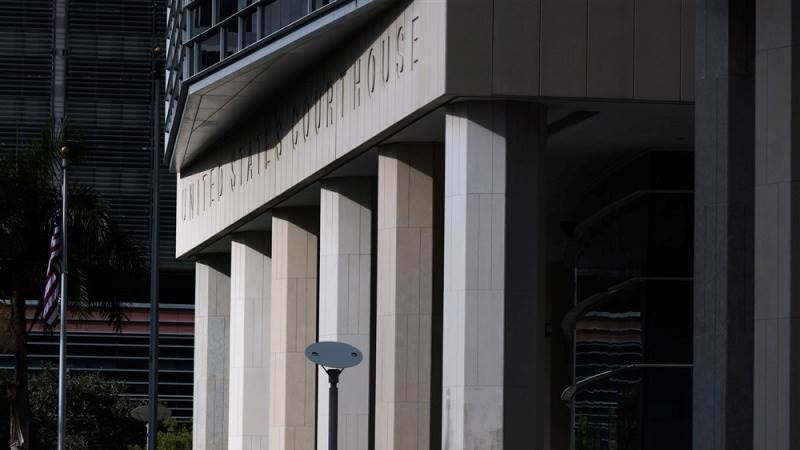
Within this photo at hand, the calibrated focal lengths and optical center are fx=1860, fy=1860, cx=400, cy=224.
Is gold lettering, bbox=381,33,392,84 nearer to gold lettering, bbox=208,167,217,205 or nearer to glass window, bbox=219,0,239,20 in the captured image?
glass window, bbox=219,0,239,20

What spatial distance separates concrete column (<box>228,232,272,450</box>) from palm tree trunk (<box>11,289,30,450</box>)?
21.9ft

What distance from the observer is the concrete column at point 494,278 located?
20656mm

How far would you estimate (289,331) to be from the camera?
32.8 meters

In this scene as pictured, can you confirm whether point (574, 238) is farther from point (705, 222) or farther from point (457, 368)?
point (705, 222)

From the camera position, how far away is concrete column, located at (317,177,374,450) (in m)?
27.9

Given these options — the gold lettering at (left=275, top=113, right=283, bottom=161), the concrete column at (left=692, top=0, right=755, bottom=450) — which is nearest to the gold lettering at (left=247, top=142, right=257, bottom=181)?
the gold lettering at (left=275, top=113, right=283, bottom=161)

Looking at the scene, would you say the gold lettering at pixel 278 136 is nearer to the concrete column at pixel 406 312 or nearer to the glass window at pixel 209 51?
the glass window at pixel 209 51

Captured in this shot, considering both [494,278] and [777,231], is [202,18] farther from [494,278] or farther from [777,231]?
[777,231]

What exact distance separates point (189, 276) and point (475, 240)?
58958 millimetres

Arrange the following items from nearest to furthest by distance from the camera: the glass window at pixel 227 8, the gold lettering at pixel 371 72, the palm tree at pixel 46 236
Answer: the gold lettering at pixel 371 72
the glass window at pixel 227 8
the palm tree at pixel 46 236

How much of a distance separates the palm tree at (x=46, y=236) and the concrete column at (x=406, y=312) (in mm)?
20284

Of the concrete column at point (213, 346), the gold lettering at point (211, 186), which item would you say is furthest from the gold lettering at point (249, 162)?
the concrete column at point (213, 346)

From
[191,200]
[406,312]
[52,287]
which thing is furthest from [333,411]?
[191,200]

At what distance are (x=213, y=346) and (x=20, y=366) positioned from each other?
14.3ft
